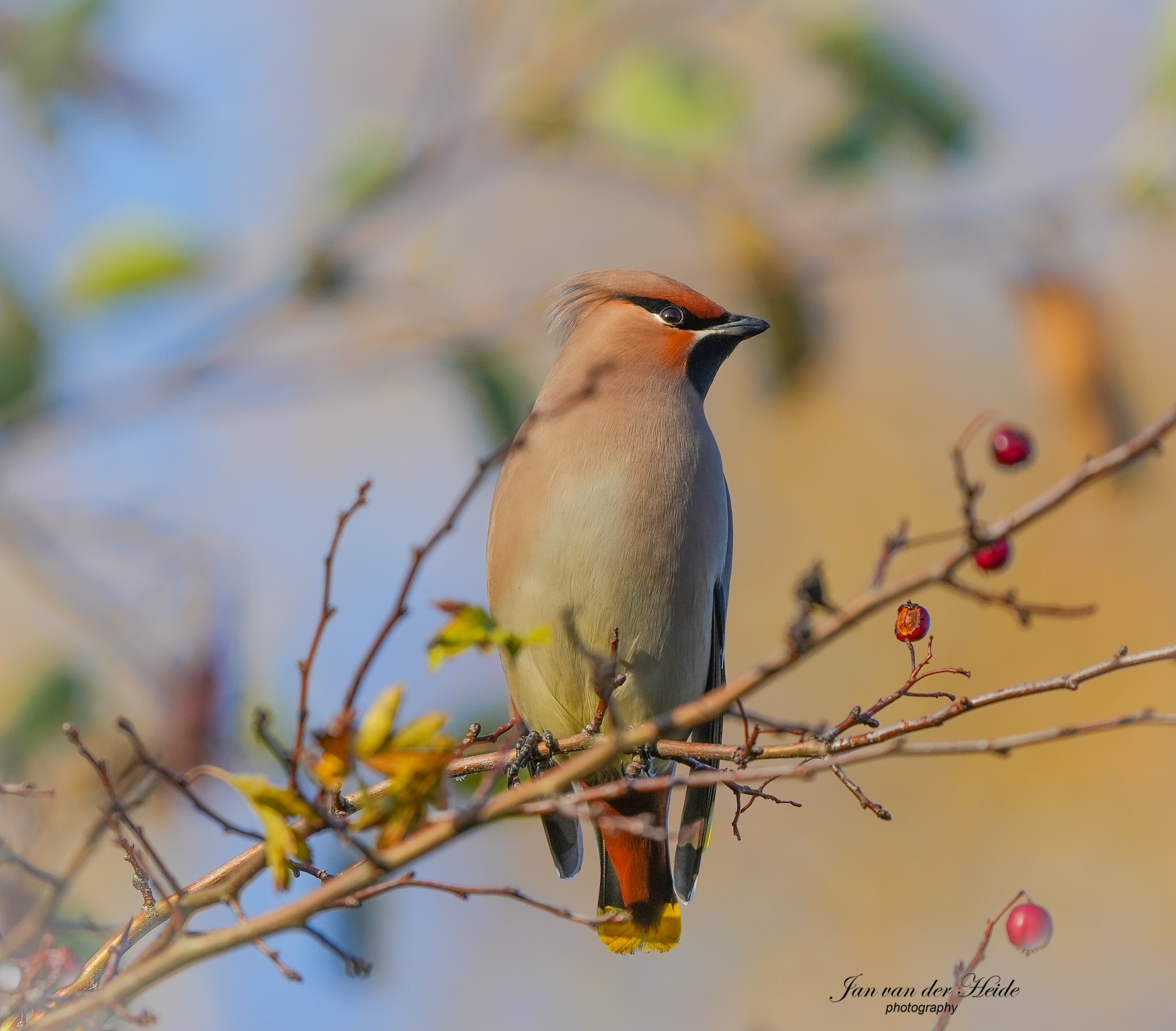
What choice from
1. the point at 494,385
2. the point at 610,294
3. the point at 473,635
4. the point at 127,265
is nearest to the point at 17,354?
the point at 127,265

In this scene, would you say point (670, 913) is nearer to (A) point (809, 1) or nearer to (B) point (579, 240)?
(A) point (809, 1)

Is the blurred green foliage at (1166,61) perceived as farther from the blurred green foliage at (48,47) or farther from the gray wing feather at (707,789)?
the blurred green foliage at (48,47)

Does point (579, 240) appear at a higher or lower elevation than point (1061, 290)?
higher

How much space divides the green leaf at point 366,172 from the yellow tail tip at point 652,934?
1886mm

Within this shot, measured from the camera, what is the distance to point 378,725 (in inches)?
63.2

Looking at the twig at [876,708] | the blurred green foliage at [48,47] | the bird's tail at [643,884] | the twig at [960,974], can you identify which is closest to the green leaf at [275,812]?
the twig at [876,708]

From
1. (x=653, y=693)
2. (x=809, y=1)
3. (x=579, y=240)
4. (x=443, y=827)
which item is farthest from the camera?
(x=579, y=240)

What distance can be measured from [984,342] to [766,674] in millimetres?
10331

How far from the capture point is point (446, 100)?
12.4 ft

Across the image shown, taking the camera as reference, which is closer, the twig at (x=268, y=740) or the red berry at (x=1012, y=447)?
the twig at (x=268, y=740)

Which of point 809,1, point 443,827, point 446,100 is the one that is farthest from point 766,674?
point 809,1

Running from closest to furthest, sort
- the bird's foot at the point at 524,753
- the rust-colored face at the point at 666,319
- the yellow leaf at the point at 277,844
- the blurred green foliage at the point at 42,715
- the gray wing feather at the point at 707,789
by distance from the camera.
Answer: the yellow leaf at the point at 277,844 < the blurred green foliage at the point at 42,715 < the bird's foot at the point at 524,753 < the gray wing feather at the point at 707,789 < the rust-colored face at the point at 666,319

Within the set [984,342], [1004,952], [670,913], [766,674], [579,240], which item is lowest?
[766,674]

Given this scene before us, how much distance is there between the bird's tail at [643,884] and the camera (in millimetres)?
3652
